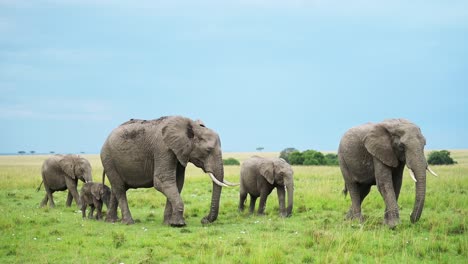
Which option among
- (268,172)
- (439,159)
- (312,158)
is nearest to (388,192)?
(268,172)

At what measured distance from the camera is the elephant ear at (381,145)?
1414 cm

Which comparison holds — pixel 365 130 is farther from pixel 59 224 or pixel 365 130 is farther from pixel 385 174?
pixel 59 224

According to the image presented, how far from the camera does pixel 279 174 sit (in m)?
17.7

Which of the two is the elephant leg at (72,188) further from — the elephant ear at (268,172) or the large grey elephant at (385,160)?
the large grey elephant at (385,160)

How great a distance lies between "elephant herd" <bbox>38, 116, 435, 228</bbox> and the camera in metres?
13.9

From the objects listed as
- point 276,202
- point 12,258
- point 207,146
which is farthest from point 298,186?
point 12,258

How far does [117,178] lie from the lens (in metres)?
Answer: 16.9

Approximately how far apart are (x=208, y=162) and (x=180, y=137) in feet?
3.45

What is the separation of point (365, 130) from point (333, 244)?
4.20 meters

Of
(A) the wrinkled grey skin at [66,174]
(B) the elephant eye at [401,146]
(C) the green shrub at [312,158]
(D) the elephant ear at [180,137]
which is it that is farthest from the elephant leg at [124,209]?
(C) the green shrub at [312,158]

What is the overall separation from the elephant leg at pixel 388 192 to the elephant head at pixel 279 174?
3.60m

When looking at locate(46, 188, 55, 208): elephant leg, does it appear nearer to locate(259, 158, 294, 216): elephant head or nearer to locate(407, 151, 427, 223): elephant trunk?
locate(259, 158, 294, 216): elephant head

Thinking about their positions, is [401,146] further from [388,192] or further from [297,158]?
[297,158]

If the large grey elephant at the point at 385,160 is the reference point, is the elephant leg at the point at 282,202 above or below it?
below
